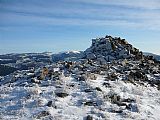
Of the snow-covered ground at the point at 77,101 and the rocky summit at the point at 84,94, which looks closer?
the snow-covered ground at the point at 77,101

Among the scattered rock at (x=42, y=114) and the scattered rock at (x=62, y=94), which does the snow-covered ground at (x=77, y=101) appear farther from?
the scattered rock at (x=62, y=94)

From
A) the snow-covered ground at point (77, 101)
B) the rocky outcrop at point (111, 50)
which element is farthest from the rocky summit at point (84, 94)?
the rocky outcrop at point (111, 50)

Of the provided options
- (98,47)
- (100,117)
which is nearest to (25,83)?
(100,117)

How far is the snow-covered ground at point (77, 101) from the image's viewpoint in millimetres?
21797

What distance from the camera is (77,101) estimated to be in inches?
977

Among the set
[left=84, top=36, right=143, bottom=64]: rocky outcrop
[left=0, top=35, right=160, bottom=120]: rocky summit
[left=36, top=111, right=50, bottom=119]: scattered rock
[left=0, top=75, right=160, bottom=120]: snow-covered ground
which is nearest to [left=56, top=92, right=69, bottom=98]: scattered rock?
[left=0, top=35, right=160, bottom=120]: rocky summit

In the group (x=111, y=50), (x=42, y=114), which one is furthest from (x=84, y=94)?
(x=111, y=50)

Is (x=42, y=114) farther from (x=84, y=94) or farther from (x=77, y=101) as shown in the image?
(x=84, y=94)

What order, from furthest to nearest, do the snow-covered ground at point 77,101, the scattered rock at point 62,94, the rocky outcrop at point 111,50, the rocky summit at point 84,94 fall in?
1. the rocky outcrop at point 111,50
2. the scattered rock at point 62,94
3. the rocky summit at point 84,94
4. the snow-covered ground at point 77,101

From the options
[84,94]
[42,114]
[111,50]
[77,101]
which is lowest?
[42,114]

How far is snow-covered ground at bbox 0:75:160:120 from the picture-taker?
71.5 ft

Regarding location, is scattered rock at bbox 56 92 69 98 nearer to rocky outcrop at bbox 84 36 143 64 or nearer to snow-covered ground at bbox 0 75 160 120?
snow-covered ground at bbox 0 75 160 120

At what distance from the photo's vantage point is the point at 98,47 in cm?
5634

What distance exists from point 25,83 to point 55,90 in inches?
163
